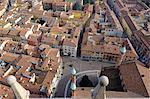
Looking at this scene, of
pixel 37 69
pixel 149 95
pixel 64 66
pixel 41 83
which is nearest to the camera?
pixel 149 95

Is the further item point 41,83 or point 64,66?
point 64,66

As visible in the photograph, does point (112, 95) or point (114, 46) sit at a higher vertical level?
point (112, 95)

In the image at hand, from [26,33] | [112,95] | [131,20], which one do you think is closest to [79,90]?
[112,95]

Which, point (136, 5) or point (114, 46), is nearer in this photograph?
point (114, 46)

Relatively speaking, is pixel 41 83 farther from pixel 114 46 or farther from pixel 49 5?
pixel 49 5

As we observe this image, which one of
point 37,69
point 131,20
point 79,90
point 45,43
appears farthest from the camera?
point 131,20

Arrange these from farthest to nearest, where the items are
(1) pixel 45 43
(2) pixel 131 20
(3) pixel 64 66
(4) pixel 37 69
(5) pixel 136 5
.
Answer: (5) pixel 136 5 < (2) pixel 131 20 < (1) pixel 45 43 < (3) pixel 64 66 < (4) pixel 37 69

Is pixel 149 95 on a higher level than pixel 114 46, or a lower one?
higher

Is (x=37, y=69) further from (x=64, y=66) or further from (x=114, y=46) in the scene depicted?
(x=114, y=46)

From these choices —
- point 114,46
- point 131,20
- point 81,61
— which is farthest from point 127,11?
point 81,61
